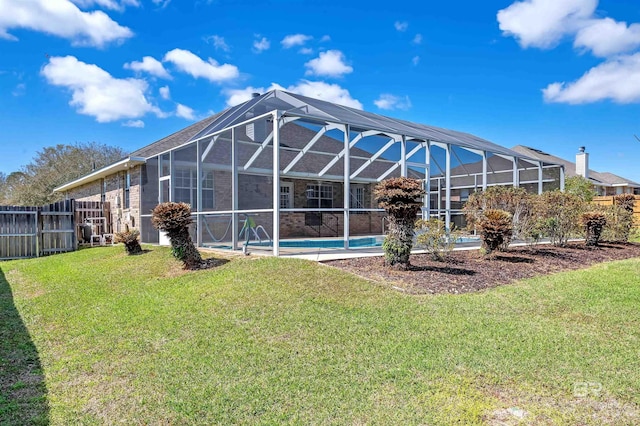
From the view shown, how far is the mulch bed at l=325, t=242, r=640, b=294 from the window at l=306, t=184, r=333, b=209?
26.9 ft

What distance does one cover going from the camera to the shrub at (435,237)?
789 cm

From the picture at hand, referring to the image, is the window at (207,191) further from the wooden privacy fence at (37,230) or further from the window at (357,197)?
the window at (357,197)

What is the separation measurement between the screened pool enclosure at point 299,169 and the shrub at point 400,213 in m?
1.34

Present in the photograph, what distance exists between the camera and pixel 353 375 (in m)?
3.34

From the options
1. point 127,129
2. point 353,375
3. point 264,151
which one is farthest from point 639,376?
point 127,129

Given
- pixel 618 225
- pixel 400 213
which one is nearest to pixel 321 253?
pixel 400 213

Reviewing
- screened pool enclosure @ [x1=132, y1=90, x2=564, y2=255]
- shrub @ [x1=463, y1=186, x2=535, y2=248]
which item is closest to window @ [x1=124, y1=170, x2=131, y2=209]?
screened pool enclosure @ [x1=132, y1=90, x2=564, y2=255]

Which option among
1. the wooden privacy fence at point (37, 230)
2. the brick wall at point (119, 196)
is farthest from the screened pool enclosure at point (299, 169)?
the wooden privacy fence at point (37, 230)

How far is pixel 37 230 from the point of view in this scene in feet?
42.4

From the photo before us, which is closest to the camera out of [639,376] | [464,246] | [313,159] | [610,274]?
[639,376]

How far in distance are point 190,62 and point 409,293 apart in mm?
16317

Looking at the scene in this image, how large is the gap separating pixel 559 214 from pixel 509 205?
233 cm

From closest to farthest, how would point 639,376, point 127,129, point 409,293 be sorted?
point 639,376 < point 409,293 < point 127,129

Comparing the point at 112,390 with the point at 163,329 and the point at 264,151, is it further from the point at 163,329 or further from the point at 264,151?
the point at 264,151
